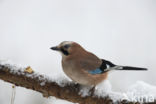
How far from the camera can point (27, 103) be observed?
6.25m

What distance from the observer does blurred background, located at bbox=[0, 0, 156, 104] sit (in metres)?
6.97

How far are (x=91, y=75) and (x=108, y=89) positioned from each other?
39 centimetres

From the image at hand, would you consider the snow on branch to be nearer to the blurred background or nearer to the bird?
the bird

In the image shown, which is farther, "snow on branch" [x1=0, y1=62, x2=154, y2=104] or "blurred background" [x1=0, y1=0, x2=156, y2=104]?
"blurred background" [x1=0, y1=0, x2=156, y2=104]

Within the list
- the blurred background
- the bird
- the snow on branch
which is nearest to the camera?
the snow on branch

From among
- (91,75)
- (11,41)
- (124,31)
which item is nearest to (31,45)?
(11,41)

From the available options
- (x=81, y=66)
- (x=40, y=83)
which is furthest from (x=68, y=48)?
(x=40, y=83)

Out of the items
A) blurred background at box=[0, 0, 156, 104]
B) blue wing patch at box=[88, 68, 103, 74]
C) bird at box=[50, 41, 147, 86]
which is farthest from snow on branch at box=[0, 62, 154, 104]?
blurred background at box=[0, 0, 156, 104]

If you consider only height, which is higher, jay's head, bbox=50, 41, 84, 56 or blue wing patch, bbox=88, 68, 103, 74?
jay's head, bbox=50, 41, 84, 56

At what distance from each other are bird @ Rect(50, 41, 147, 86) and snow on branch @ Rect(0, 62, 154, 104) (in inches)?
11.4

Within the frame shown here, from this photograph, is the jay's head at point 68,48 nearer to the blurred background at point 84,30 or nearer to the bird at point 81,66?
the bird at point 81,66

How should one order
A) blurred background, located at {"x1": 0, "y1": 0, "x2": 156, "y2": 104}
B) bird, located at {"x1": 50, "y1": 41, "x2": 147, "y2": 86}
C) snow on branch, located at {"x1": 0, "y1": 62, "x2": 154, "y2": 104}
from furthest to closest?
blurred background, located at {"x1": 0, "y1": 0, "x2": 156, "y2": 104}, bird, located at {"x1": 50, "y1": 41, "x2": 147, "y2": 86}, snow on branch, located at {"x1": 0, "y1": 62, "x2": 154, "y2": 104}

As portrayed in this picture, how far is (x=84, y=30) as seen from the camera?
324 inches

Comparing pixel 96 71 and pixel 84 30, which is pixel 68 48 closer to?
pixel 96 71
